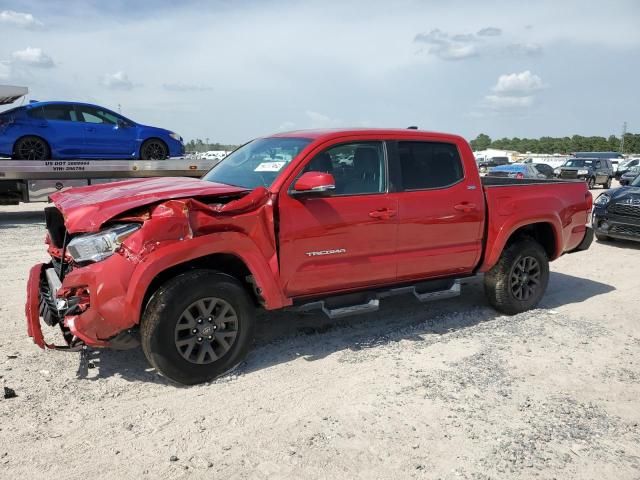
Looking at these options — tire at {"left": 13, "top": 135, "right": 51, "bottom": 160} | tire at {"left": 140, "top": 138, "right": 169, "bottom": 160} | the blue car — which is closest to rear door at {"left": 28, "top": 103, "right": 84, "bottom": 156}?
the blue car

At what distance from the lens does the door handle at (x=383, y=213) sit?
451 cm

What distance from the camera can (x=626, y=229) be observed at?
9984mm

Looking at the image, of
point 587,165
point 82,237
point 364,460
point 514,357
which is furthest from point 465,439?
point 587,165

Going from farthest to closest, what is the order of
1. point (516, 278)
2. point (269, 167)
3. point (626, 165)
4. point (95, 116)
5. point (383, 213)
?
point (626, 165), point (95, 116), point (516, 278), point (383, 213), point (269, 167)

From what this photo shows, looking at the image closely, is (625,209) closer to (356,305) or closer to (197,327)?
(356,305)

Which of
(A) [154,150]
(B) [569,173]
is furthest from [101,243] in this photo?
(B) [569,173]

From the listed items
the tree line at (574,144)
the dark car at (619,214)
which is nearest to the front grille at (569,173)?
the dark car at (619,214)

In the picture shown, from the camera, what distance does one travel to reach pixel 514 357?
460cm

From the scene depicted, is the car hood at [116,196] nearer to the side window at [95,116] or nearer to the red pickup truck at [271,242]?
the red pickup truck at [271,242]

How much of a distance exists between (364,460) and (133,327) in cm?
182

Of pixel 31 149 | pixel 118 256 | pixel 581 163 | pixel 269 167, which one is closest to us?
pixel 118 256

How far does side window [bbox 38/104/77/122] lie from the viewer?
1159 centimetres

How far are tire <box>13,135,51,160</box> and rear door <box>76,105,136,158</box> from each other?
857 mm

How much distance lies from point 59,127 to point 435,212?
9.86 metres
